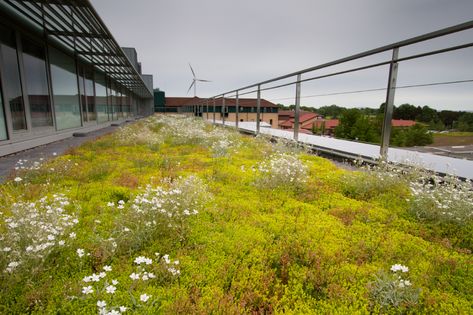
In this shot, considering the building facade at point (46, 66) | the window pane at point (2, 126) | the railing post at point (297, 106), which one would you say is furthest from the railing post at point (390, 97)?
the window pane at point (2, 126)

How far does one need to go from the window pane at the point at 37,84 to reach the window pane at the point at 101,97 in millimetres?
7245

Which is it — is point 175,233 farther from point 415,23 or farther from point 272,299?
point 415,23

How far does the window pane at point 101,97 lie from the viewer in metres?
16.6

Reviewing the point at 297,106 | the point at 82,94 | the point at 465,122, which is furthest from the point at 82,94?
the point at 465,122

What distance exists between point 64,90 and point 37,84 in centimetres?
249

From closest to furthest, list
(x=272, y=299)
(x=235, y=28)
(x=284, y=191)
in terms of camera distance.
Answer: (x=272, y=299)
(x=284, y=191)
(x=235, y=28)

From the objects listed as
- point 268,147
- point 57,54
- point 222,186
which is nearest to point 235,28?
point 57,54

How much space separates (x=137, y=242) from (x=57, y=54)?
1211 centimetres

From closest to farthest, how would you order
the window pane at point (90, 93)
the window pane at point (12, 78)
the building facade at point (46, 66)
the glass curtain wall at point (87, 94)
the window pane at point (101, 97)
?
the window pane at point (12, 78) → the building facade at point (46, 66) → the glass curtain wall at point (87, 94) → the window pane at point (90, 93) → the window pane at point (101, 97)

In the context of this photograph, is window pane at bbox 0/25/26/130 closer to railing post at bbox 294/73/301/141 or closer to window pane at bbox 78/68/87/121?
window pane at bbox 78/68/87/121

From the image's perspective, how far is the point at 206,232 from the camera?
9.16 feet

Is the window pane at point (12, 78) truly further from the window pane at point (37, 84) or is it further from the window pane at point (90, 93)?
the window pane at point (90, 93)

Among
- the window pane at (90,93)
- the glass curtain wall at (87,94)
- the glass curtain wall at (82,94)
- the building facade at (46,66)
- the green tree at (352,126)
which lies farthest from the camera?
the green tree at (352,126)

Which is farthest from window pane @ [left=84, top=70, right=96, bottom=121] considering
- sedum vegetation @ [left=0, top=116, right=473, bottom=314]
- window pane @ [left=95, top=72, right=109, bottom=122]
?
sedum vegetation @ [left=0, top=116, right=473, bottom=314]
